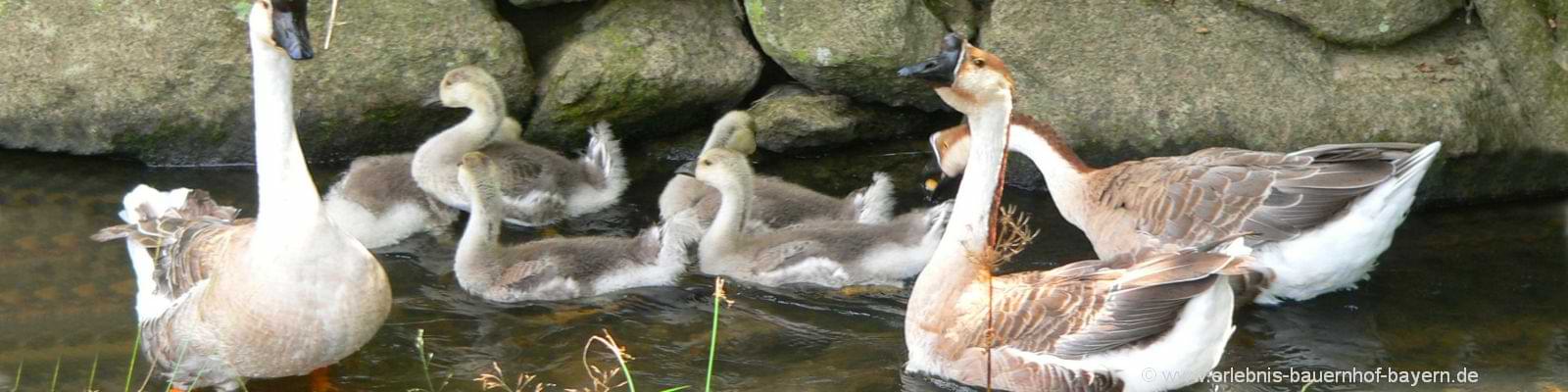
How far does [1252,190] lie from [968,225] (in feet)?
5.32

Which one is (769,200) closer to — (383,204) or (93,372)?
(383,204)

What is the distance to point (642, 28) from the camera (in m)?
8.69

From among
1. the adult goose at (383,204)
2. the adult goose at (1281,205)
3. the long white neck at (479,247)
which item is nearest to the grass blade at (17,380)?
the adult goose at (383,204)

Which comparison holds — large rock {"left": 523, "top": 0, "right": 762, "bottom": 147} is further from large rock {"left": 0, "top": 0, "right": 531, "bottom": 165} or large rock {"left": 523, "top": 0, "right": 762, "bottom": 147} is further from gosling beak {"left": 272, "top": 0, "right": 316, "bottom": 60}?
gosling beak {"left": 272, "top": 0, "right": 316, "bottom": 60}

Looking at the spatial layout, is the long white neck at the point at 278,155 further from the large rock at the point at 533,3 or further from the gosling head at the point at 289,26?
the large rock at the point at 533,3

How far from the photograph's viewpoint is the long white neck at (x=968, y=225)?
584 centimetres

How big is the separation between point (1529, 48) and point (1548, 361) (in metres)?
2.26

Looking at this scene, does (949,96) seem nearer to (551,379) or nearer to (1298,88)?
(551,379)

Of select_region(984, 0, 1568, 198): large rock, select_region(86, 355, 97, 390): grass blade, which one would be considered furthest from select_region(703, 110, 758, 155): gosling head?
select_region(86, 355, 97, 390): grass blade

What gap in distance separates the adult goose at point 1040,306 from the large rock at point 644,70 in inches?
115

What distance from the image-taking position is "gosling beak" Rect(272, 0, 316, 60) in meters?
4.87

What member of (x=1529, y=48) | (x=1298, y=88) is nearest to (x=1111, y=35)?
(x=1298, y=88)

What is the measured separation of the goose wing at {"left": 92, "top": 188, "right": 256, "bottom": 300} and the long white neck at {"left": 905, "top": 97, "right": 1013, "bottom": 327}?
250 centimetres

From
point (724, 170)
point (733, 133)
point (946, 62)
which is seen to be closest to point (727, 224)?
point (724, 170)
